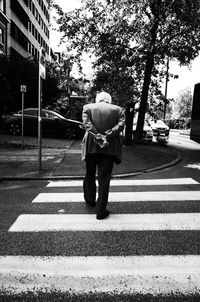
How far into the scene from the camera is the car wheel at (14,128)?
1906cm

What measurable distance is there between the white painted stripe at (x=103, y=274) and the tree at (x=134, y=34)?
52.2ft

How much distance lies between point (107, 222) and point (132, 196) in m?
1.65

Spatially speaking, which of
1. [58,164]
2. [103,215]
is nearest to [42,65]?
[58,164]

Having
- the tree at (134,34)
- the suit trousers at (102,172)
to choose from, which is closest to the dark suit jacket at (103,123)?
the suit trousers at (102,172)

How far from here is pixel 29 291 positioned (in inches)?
114

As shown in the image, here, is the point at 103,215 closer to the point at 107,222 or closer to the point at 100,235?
the point at 107,222

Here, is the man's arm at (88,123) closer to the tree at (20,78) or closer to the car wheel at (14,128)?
the car wheel at (14,128)

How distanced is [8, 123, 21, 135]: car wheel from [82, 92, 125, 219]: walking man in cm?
1445

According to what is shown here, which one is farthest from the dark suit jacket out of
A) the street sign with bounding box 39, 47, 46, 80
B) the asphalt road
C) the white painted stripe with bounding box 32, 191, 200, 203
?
the street sign with bounding box 39, 47, 46, 80

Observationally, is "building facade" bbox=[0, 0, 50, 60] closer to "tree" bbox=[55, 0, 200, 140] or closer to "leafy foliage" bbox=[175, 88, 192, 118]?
"tree" bbox=[55, 0, 200, 140]

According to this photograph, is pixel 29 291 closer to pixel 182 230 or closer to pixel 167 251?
pixel 167 251

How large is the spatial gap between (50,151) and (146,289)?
35.2ft

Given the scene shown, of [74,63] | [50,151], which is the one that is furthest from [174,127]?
[50,151]

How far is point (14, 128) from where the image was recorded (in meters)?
19.1
